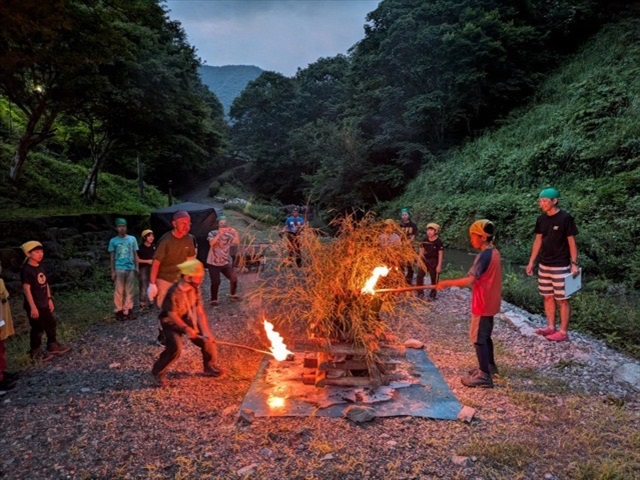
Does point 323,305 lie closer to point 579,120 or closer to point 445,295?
point 445,295

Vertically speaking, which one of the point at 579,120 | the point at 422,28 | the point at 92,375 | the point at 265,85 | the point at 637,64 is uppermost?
the point at 265,85

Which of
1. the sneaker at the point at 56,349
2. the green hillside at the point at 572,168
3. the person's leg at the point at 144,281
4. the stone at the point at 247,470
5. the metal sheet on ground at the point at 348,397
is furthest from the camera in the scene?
the green hillside at the point at 572,168

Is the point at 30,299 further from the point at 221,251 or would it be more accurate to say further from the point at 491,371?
the point at 491,371

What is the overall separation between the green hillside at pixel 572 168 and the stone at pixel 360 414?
8.01m

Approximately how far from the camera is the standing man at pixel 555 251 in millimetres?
5820

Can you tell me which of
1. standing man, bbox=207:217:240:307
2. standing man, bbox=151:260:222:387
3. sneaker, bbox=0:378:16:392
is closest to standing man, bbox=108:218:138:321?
standing man, bbox=207:217:240:307

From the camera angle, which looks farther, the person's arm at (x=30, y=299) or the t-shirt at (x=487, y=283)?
the person's arm at (x=30, y=299)

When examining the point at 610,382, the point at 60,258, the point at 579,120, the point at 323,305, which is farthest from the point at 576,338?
the point at 579,120

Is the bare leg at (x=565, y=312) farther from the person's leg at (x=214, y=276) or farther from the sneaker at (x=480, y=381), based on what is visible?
the person's leg at (x=214, y=276)

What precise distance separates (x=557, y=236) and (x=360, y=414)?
395 centimetres

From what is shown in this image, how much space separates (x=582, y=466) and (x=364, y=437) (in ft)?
5.95

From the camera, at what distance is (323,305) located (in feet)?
16.2

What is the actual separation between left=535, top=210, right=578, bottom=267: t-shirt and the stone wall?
35.9ft

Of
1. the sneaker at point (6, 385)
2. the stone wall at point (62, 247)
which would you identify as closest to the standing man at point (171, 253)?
the sneaker at point (6, 385)
